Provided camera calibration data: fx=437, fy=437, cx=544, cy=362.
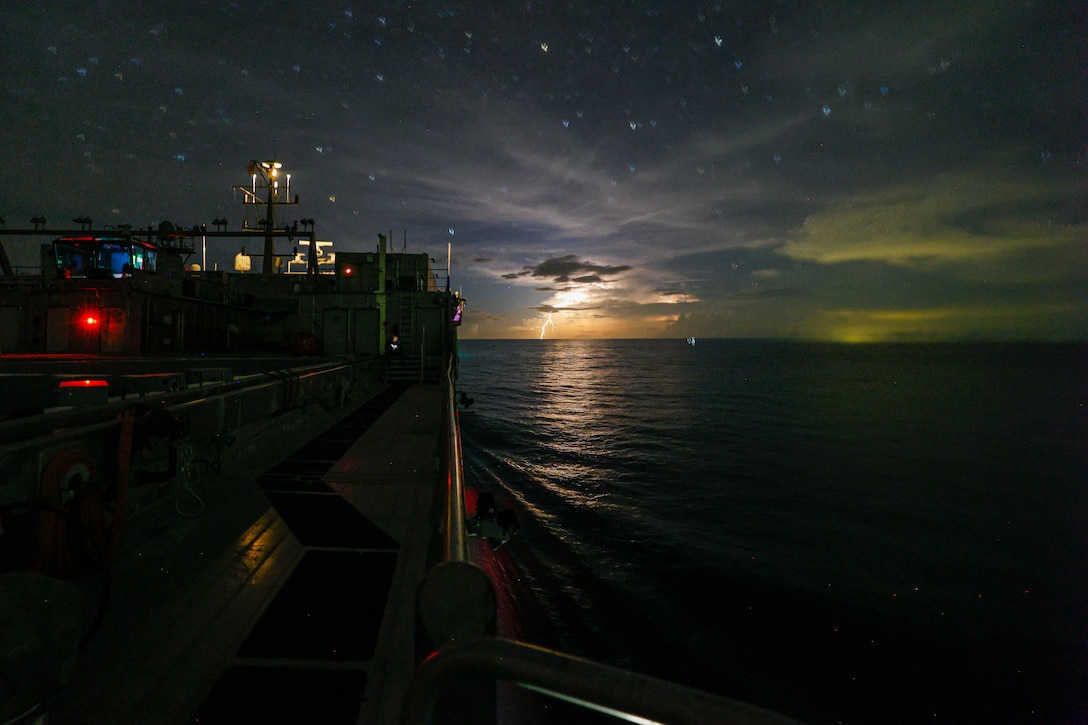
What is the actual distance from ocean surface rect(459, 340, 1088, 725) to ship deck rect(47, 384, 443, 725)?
13.6ft

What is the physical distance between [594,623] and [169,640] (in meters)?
6.86

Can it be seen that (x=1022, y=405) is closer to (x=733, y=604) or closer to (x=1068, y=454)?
(x=1068, y=454)

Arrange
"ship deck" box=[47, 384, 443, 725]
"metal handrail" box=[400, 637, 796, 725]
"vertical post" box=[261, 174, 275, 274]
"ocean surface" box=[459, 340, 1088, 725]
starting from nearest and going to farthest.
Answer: "metal handrail" box=[400, 637, 796, 725]
"ship deck" box=[47, 384, 443, 725]
"ocean surface" box=[459, 340, 1088, 725]
"vertical post" box=[261, 174, 275, 274]

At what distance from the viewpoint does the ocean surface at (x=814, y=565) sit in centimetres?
751

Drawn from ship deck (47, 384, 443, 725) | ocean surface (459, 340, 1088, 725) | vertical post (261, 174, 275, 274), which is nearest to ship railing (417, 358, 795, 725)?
ship deck (47, 384, 443, 725)

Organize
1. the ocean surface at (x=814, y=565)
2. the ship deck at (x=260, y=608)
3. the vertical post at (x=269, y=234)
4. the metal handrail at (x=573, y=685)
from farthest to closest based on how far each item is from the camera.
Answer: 1. the vertical post at (x=269, y=234)
2. the ocean surface at (x=814, y=565)
3. the ship deck at (x=260, y=608)
4. the metal handrail at (x=573, y=685)

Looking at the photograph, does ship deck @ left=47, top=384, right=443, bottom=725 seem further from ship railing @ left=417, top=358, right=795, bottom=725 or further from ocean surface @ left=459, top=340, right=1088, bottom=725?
ocean surface @ left=459, top=340, right=1088, bottom=725

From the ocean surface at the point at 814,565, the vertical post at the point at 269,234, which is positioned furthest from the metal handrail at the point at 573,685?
the vertical post at the point at 269,234

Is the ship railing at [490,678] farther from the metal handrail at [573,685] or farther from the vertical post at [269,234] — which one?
the vertical post at [269,234]

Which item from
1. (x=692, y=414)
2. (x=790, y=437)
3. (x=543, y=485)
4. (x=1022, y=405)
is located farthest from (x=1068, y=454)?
(x=543, y=485)

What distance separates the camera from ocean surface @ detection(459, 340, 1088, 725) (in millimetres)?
7508

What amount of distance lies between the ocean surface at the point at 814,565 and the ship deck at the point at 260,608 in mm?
4150

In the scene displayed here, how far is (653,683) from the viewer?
92 centimetres

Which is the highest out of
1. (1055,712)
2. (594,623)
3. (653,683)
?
(653,683)
